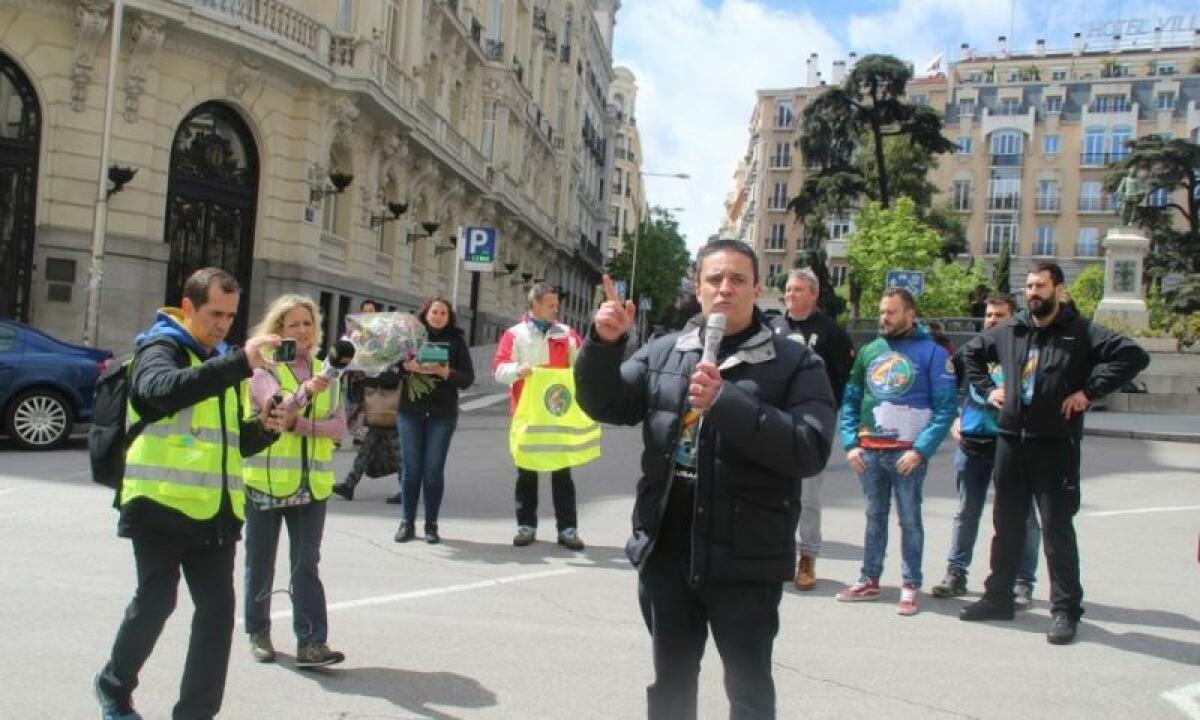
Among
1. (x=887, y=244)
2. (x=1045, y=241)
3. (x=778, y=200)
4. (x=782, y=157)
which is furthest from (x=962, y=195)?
(x=887, y=244)

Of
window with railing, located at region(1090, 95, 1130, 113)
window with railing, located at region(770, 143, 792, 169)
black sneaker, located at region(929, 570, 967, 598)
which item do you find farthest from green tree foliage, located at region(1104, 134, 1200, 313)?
window with railing, located at region(770, 143, 792, 169)

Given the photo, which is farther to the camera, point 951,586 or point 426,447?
point 426,447

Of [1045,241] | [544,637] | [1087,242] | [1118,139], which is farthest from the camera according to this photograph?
[1045,241]

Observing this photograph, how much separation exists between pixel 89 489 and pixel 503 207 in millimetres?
31315

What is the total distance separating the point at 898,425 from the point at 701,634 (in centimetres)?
353

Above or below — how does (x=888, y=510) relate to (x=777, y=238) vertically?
below

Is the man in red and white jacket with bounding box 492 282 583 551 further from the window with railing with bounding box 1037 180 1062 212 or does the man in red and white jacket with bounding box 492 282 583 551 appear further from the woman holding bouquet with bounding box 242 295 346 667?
the window with railing with bounding box 1037 180 1062 212

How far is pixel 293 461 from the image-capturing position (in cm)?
498

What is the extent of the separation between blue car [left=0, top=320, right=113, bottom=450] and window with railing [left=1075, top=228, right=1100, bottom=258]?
3061 inches

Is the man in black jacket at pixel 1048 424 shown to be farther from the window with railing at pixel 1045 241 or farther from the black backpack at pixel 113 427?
the window with railing at pixel 1045 241

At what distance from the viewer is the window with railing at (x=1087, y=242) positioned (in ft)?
255

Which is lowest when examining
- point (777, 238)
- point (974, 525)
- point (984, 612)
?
point (984, 612)

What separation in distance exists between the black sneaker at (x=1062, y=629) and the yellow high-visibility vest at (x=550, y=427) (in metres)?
3.30

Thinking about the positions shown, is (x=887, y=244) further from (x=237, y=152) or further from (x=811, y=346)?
(x=811, y=346)
